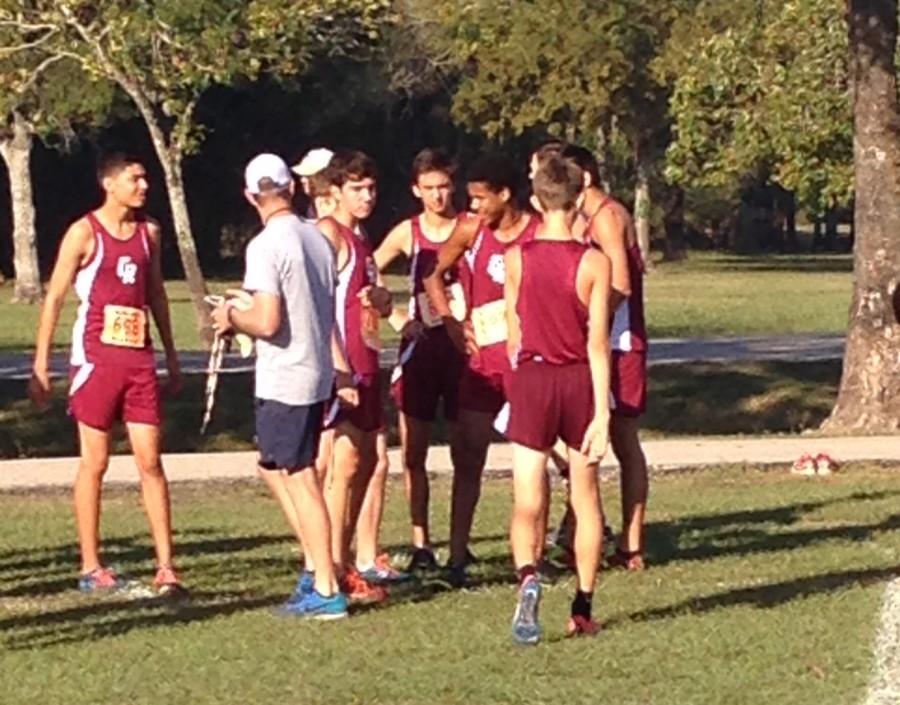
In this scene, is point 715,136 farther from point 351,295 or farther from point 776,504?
point 351,295

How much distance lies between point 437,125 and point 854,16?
1802 inches

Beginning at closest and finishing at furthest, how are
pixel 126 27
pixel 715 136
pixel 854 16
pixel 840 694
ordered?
pixel 840 694 < pixel 854 16 < pixel 126 27 < pixel 715 136

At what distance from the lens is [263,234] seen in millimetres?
10164

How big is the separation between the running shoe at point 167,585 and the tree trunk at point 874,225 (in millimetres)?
9901

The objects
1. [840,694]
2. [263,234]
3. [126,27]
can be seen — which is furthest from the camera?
[126,27]

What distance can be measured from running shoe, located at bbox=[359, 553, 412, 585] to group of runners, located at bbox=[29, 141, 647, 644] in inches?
0.7

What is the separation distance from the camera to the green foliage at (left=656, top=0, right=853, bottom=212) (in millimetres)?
49406

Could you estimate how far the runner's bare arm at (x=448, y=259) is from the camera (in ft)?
37.1

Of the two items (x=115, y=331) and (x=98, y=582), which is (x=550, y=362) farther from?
(x=98, y=582)

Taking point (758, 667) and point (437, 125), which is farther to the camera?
point (437, 125)

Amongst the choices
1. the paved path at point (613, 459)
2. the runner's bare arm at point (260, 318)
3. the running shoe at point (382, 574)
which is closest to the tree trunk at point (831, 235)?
the paved path at point (613, 459)

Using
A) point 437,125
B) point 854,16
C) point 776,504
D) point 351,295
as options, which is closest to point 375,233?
point 437,125

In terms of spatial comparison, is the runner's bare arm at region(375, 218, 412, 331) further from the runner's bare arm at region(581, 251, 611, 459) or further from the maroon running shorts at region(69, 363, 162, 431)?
the runner's bare arm at region(581, 251, 611, 459)

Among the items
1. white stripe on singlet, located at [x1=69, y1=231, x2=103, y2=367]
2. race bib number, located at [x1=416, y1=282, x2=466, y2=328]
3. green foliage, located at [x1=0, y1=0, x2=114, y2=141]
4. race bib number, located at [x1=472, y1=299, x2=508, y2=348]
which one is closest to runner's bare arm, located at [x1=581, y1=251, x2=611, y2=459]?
race bib number, located at [x1=472, y1=299, x2=508, y2=348]
